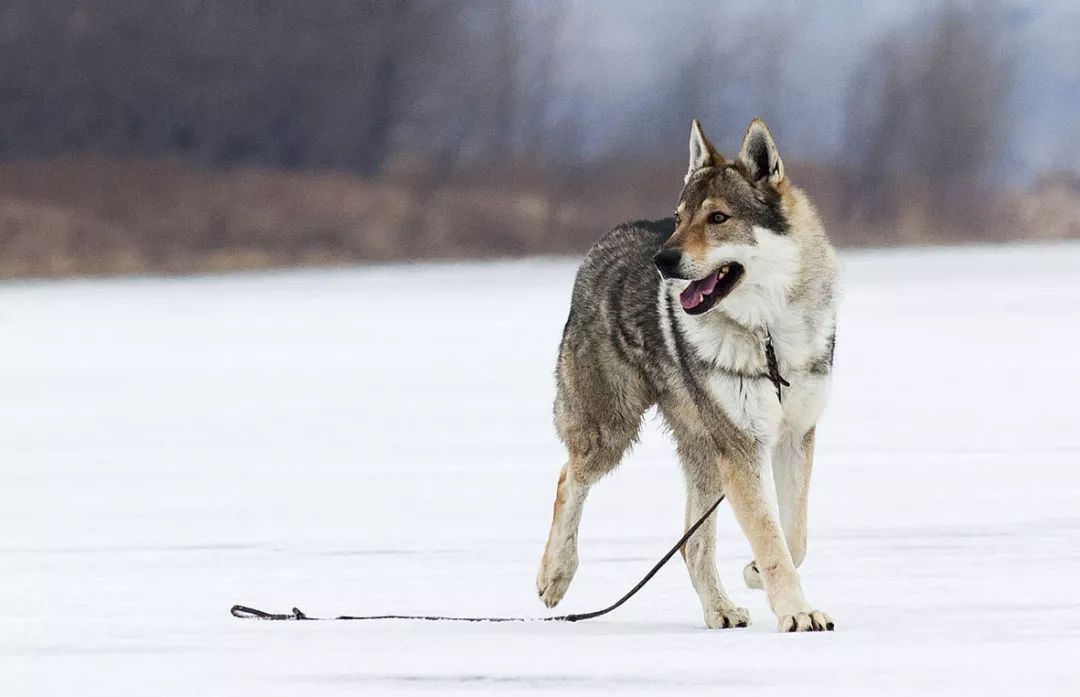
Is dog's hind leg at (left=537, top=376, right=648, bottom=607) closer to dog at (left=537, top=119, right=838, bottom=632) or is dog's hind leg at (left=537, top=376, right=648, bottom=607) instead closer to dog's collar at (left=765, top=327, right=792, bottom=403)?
dog at (left=537, top=119, right=838, bottom=632)

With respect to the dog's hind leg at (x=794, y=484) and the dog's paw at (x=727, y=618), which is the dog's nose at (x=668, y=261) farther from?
the dog's paw at (x=727, y=618)

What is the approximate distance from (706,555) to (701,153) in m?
1.36

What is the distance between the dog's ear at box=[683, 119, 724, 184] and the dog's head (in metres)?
0.10

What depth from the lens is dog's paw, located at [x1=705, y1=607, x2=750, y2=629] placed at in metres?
5.76

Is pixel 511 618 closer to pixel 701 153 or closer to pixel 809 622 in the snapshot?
pixel 809 622

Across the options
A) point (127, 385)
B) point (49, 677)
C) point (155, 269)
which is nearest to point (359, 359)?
point (127, 385)

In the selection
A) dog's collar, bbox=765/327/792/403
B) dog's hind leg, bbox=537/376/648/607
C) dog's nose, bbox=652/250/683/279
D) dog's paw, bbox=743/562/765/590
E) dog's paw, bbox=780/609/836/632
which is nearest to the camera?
dog's paw, bbox=780/609/836/632

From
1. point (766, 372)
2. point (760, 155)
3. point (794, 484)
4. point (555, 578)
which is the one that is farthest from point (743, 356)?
point (555, 578)

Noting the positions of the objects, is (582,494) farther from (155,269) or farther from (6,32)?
(6,32)

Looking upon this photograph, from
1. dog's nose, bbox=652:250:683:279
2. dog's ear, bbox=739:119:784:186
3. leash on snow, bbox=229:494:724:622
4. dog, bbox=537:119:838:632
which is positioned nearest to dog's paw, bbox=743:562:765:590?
dog, bbox=537:119:838:632

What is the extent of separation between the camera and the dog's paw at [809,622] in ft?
17.9

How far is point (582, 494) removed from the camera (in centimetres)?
639

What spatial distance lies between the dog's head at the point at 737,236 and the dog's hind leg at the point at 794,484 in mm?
557

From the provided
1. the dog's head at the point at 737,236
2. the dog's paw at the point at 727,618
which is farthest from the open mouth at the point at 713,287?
the dog's paw at the point at 727,618
